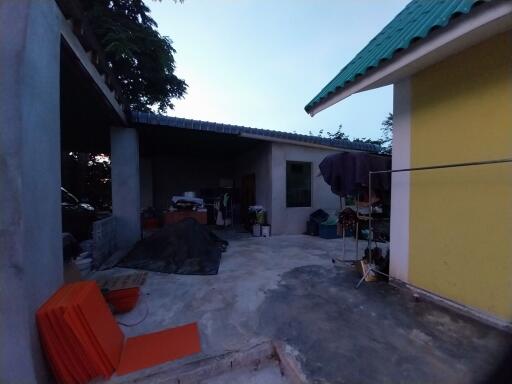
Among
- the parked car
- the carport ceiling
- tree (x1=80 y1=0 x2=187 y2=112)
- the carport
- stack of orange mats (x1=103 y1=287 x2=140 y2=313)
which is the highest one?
tree (x1=80 y1=0 x2=187 y2=112)

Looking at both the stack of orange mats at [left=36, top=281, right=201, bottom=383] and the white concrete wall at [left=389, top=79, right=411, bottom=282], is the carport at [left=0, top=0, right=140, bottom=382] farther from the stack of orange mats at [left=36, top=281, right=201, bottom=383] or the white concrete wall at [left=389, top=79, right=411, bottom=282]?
the white concrete wall at [left=389, top=79, right=411, bottom=282]

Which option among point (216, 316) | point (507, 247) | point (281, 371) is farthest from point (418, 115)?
point (216, 316)

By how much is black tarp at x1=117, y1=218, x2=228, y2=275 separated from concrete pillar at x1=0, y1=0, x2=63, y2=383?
94.4 inches

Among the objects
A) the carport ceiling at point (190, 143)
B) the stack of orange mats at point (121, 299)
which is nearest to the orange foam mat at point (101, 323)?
the stack of orange mats at point (121, 299)

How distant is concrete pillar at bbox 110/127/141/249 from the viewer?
17.5 feet

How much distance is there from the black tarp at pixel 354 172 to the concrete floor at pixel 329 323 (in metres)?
1.36

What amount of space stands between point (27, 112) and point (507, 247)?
390cm

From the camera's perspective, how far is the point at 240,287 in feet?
10.6

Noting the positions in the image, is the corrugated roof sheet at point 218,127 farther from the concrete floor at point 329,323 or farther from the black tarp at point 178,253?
the concrete floor at point 329,323

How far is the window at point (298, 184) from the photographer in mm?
7332

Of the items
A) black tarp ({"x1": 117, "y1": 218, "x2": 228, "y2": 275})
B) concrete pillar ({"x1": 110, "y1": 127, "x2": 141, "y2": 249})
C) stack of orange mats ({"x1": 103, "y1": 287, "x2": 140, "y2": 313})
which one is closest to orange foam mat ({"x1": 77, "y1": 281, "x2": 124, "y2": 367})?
stack of orange mats ({"x1": 103, "y1": 287, "x2": 140, "y2": 313})

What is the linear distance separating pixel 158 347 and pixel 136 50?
9338 mm

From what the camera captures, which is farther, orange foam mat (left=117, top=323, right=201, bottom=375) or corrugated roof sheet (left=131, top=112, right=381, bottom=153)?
corrugated roof sheet (left=131, top=112, right=381, bottom=153)

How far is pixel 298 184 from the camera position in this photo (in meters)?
7.48
